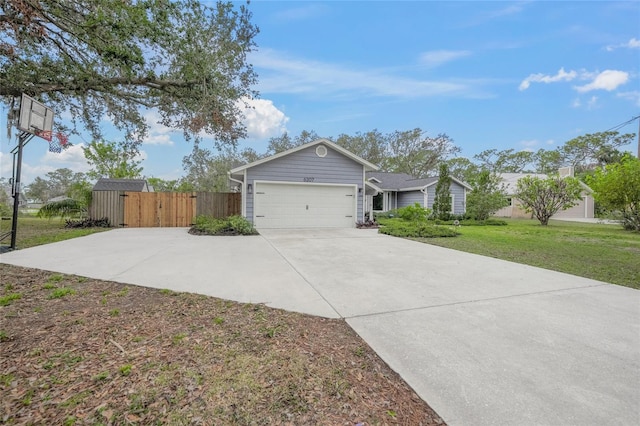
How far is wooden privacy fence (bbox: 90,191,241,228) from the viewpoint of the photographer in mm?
12242

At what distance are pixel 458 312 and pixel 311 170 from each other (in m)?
9.74

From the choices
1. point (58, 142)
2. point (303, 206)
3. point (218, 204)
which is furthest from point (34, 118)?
point (303, 206)

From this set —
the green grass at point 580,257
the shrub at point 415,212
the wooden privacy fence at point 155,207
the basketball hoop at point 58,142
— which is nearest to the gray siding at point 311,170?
the shrub at point 415,212

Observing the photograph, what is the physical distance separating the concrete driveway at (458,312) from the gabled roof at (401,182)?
45.9 ft

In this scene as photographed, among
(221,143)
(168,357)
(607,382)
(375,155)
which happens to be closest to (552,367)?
(607,382)

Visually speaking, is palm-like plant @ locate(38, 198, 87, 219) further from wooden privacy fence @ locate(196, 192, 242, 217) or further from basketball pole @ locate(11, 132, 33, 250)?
basketball pole @ locate(11, 132, 33, 250)

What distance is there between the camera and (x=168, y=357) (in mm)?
2117

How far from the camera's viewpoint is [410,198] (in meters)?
20.9

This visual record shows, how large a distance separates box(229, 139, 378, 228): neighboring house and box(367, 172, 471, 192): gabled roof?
8.20 m

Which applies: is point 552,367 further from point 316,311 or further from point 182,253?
point 182,253

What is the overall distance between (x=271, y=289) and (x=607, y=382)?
3.18 m

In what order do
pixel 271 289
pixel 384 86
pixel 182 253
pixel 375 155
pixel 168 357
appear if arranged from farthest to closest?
pixel 375 155 < pixel 384 86 < pixel 182 253 < pixel 271 289 < pixel 168 357

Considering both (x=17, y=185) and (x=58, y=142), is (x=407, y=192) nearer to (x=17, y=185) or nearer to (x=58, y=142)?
(x=58, y=142)

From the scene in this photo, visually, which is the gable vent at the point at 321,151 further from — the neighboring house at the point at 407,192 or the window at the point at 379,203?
the window at the point at 379,203
